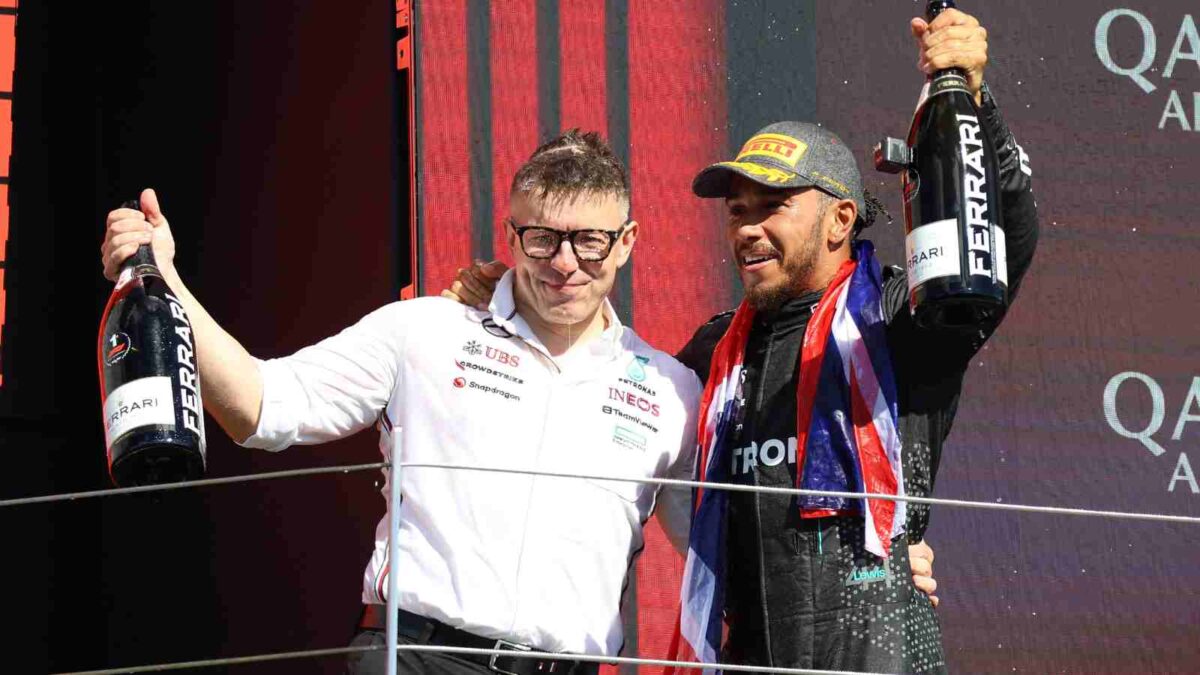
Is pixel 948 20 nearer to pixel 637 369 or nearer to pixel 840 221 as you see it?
pixel 840 221

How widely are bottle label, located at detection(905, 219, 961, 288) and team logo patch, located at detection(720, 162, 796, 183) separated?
30cm

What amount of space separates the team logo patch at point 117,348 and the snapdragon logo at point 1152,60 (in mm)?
1880

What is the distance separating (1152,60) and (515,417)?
1.51 metres

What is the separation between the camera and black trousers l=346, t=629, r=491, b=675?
2.07 metres

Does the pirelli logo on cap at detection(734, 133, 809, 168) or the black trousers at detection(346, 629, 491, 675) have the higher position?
the pirelli logo on cap at detection(734, 133, 809, 168)

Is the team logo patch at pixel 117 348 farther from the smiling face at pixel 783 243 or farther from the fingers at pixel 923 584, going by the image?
the fingers at pixel 923 584

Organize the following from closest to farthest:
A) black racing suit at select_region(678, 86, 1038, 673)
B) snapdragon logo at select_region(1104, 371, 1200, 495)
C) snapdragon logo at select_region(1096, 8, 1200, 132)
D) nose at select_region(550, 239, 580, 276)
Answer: black racing suit at select_region(678, 86, 1038, 673) → nose at select_region(550, 239, 580, 276) → snapdragon logo at select_region(1104, 371, 1200, 495) → snapdragon logo at select_region(1096, 8, 1200, 132)

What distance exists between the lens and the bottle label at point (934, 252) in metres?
1.93

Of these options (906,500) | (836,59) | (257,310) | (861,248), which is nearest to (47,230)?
(257,310)

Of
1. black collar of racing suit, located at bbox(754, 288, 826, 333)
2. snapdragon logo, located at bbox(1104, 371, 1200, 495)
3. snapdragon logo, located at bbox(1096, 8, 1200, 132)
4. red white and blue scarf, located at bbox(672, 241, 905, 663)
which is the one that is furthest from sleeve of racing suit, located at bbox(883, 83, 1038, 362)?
snapdragon logo, located at bbox(1096, 8, 1200, 132)

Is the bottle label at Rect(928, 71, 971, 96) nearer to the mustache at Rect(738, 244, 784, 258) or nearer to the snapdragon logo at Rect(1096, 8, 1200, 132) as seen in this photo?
the mustache at Rect(738, 244, 784, 258)

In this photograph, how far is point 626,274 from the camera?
2.79m

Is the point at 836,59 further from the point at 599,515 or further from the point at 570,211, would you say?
the point at 599,515

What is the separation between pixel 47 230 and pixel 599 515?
1640 millimetres
